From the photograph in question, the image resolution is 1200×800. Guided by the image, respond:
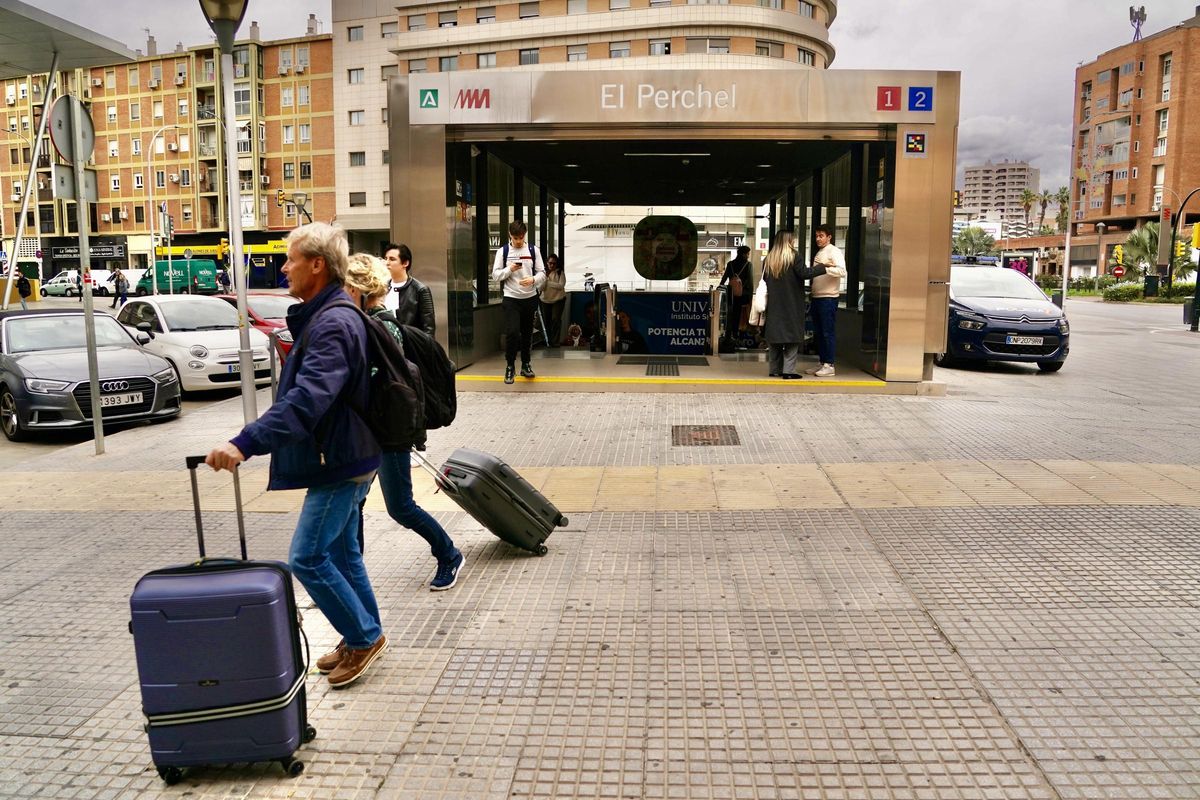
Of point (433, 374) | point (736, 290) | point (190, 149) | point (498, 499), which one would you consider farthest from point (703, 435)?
point (190, 149)

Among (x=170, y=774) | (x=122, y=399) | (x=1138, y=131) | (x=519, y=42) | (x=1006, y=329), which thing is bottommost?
(x=170, y=774)

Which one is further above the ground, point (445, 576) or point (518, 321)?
point (518, 321)

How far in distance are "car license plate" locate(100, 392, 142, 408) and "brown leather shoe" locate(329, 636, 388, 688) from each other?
8132 millimetres

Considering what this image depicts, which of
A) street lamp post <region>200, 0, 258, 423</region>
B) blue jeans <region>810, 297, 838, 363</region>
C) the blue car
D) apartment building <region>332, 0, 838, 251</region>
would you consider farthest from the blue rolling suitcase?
apartment building <region>332, 0, 838, 251</region>

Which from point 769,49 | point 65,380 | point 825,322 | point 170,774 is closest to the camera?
point 170,774

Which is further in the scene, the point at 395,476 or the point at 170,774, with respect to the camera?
the point at 395,476

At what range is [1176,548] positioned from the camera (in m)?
5.30

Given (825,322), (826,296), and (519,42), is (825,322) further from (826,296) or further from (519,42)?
(519,42)

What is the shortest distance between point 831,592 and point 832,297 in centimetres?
725

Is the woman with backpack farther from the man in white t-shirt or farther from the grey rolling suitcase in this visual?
the man in white t-shirt

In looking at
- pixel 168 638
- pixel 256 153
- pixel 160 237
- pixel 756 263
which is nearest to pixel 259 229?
pixel 256 153

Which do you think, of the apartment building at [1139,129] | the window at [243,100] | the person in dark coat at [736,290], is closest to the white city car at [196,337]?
the person in dark coat at [736,290]

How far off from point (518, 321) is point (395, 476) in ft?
21.4

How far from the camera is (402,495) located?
457 cm
